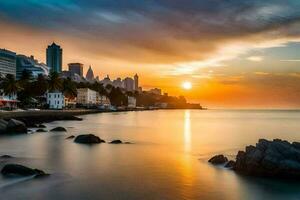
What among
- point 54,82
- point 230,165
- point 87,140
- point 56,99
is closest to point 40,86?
point 54,82

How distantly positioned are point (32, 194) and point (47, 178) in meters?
4.20

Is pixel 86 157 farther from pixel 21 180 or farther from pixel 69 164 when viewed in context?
pixel 21 180

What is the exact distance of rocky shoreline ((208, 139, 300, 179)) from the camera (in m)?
26.6

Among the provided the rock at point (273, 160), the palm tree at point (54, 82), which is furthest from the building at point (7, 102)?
the rock at point (273, 160)

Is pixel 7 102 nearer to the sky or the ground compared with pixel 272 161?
nearer to the sky

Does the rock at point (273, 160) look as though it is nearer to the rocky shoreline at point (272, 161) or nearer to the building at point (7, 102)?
the rocky shoreline at point (272, 161)

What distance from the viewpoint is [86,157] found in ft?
120

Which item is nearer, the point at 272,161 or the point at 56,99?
the point at 272,161

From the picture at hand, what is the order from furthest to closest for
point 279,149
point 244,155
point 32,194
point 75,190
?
1. point 244,155
2. point 279,149
3. point 75,190
4. point 32,194

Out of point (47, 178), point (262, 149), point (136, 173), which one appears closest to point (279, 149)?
point (262, 149)

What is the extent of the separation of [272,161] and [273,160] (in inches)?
4.2

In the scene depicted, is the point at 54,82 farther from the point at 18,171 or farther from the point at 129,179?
the point at 129,179

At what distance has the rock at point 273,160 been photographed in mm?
26594

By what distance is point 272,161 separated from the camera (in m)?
27.0
